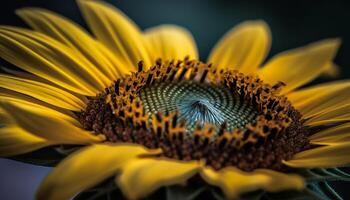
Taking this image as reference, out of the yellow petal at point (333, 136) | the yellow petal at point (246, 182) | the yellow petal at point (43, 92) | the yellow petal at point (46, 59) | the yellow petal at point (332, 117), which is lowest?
the yellow petal at point (246, 182)

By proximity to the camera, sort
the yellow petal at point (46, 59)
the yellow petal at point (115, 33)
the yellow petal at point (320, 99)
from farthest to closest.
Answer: the yellow petal at point (115, 33) → the yellow petal at point (320, 99) → the yellow petal at point (46, 59)

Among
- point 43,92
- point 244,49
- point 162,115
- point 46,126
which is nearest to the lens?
point 46,126

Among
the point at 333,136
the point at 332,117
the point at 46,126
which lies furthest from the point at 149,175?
the point at 332,117

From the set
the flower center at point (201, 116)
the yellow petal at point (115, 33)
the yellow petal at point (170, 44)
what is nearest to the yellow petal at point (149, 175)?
the flower center at point (201, 116)

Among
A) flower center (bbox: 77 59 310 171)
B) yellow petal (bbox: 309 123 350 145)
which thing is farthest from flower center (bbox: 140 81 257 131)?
yellow petal (bbox: 309 123 350 145)

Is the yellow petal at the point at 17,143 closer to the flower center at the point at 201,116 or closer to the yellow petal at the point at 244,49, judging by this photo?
the flower center at the point at 201,116

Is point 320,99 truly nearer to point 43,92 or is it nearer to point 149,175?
point 43,92

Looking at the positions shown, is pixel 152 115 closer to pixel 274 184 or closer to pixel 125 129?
pixel 125 129

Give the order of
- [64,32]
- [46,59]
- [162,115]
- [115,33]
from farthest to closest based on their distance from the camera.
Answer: [115,33] < [64,32] < [46,59] < [162,115]
